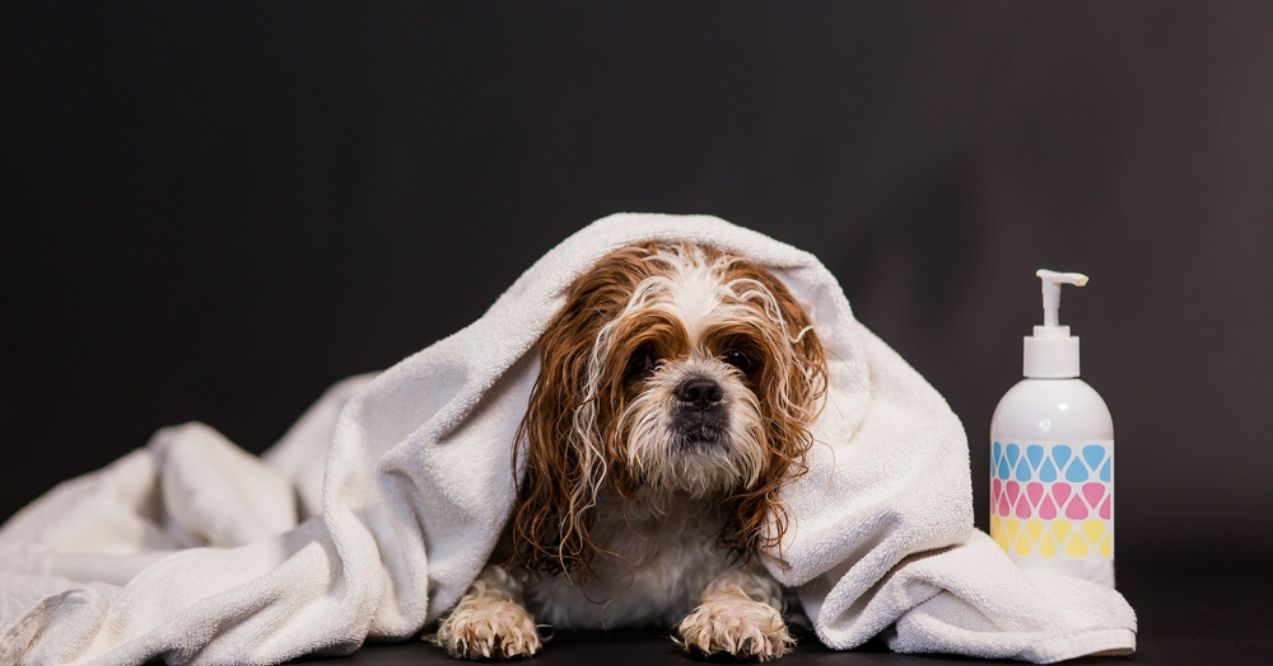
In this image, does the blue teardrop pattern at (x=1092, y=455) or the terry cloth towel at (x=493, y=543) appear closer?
the terry cloth towel at (x=493, y=543)

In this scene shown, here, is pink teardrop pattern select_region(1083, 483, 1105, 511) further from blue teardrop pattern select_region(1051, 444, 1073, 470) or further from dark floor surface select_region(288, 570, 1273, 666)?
dark floor surface select_region(288, 570, 1273, 666)

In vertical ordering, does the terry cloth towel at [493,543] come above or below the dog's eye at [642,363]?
below

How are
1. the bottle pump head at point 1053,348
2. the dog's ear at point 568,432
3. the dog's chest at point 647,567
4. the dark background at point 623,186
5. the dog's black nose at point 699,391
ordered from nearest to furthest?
1. the dog's black nose at point 699,391
2. the dog's ear at point 568,432
3. the dog's chest at point 647,567
4. the bottle pump head at point 1053,348
5. the dark background at point 623,186

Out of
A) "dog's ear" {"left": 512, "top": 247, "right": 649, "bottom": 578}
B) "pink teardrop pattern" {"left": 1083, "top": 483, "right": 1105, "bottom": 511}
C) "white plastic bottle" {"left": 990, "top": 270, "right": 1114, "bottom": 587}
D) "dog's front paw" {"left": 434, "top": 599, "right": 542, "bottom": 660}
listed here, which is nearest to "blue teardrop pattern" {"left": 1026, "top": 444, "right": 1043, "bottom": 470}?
"white plastic bottle" {"left": 990, "top": 270, "right": 1114, "bottom": 587}

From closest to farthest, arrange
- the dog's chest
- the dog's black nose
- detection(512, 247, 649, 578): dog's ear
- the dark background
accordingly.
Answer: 1. the dog's black nose
2. detection(512, 247, 649, 578): dog's ear
3. the dog's chest
4. the dark background

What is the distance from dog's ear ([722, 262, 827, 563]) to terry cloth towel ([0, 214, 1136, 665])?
0.04m

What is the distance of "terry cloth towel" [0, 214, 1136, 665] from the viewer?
134 inches

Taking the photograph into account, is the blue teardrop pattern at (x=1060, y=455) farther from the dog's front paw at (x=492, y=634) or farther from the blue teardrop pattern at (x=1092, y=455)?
the dog's front paw at (x=492, y=634)

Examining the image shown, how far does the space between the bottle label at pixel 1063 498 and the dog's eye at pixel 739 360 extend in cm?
65

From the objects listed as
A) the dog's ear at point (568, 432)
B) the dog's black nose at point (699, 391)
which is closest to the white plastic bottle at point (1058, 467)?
the dog's black nose at point (699, 391)

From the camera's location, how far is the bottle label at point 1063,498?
367 centimetres

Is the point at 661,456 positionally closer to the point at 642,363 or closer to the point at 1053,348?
the point at 642,363

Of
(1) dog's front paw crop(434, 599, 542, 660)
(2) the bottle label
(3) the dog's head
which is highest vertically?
(3) the dog's head

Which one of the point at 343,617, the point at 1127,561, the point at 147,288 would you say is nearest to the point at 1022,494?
the point at 1127,561
